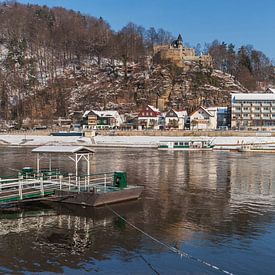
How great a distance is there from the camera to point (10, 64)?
160m

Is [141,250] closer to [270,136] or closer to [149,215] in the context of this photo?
[149,215]

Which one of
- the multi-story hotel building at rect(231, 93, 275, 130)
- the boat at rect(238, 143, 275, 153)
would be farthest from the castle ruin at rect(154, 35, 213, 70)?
the boat at rect(238, 143, 275, 153)

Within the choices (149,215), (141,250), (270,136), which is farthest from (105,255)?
(270,136)

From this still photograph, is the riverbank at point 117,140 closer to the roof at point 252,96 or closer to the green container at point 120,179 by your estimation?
the roof at point 252,96

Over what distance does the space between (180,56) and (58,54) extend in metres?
50.0

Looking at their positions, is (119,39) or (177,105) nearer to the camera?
(177,105)

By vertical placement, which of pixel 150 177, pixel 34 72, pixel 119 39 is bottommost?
pixel 150 177

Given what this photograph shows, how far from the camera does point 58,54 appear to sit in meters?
174

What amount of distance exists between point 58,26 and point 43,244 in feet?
600

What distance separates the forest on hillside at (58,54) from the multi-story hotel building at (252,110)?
1600 inches

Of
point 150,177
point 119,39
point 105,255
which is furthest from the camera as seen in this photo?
point 119,39

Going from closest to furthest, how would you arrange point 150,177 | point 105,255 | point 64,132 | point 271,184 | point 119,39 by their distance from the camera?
point 105,255, point 271,184, point 150,177, point 64,132, point 119,39

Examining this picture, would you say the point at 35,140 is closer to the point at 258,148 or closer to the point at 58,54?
the point at 258,148

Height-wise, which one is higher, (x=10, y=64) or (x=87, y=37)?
(x=87, y=37)
